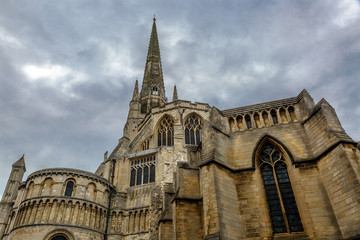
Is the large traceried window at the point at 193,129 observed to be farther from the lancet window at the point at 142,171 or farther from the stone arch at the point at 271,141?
the stone arch at the point at 271,141

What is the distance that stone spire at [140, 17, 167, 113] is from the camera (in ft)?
141

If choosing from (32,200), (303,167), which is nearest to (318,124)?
(303,167)

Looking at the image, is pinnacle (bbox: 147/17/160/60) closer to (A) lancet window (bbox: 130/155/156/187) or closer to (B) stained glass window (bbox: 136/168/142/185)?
(A) lancet window (bbox: 130/155/156/187)

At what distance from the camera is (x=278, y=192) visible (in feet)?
35.2

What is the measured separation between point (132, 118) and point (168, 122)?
9331 mm

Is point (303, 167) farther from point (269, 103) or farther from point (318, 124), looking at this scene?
point (269, 103)

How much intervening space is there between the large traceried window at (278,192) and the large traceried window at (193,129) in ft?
53.7

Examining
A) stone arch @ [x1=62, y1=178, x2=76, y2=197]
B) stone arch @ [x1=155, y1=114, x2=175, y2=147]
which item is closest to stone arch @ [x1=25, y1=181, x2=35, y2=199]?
stone arch @ [x1=62, y1=178, x2=76, y2=197]

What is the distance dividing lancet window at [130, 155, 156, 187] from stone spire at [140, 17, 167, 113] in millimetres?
15393

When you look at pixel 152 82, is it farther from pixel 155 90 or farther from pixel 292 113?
pixel 292 113

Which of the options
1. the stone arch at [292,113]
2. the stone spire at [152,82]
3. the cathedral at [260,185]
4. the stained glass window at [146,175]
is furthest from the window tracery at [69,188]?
the stone spire at [152,82]

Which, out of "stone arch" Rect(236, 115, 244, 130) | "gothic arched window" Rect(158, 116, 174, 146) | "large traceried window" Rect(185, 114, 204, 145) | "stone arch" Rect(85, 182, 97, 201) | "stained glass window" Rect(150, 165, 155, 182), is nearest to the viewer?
"stone arch" Rect(236, 115, 244, 130)

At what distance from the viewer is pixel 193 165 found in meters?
13.7

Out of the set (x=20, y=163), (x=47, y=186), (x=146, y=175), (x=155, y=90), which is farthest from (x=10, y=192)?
(x=155, y=90)
